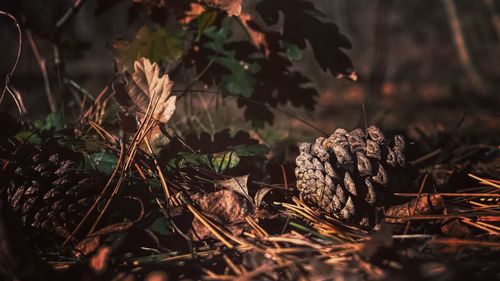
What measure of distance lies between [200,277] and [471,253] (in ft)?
2.04

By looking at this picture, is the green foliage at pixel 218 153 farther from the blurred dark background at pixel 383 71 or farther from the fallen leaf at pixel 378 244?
the fallen leaf at pixel 378 244

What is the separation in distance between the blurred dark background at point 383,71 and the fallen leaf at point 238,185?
1.57 ft

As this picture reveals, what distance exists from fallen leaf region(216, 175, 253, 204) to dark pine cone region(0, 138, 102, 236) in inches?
13.8

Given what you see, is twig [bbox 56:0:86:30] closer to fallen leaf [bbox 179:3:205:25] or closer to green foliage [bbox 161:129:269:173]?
fallen leaf [bbox 179:3:205:25]

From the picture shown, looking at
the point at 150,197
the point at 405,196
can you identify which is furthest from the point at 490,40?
the point at 150,197

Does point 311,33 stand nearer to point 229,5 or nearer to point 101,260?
point 229,5

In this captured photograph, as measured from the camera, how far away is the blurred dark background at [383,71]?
2.04 metres

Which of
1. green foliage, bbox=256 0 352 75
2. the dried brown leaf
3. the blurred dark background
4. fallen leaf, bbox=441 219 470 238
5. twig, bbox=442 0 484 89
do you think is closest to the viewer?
fallen leaf, bbox=441 219 470 238

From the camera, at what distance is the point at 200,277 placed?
3.19 ft

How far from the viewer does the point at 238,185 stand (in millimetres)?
1200

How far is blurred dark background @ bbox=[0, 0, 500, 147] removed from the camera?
2.04 m

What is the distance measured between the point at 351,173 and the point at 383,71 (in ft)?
2.84

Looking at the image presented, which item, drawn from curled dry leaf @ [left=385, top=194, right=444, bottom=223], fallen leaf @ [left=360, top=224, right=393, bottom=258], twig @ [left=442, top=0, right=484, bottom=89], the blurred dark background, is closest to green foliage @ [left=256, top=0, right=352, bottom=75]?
the blurred dark background

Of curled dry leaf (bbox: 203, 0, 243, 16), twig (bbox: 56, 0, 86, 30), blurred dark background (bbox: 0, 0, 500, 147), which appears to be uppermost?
curled dry leaf (bbox: 203, 0, 243, 16)
